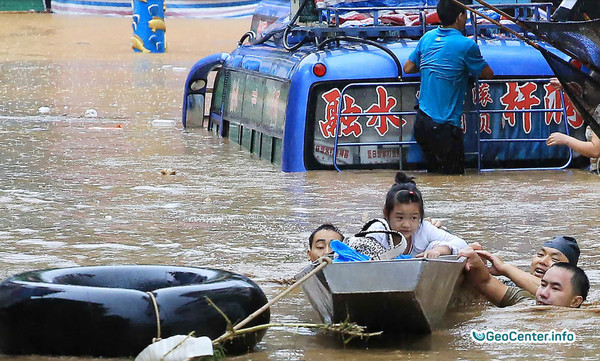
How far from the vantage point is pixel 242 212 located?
9461 mm

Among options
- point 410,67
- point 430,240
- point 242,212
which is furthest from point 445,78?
point 430,240

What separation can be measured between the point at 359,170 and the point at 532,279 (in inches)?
212

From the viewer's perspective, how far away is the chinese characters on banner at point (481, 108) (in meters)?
11.8

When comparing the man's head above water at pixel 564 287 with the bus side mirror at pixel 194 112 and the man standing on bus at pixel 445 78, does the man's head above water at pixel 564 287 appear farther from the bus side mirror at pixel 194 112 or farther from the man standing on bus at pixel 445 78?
the bus side mirror at pixel 194 112

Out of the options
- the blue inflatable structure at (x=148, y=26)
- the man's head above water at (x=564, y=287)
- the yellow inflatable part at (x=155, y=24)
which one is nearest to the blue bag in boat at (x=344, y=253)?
the man's head above water at (x=564, y=287)

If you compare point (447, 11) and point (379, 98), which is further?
point (379, 98)

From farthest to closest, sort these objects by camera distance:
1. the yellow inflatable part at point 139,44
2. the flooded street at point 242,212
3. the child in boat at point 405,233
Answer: the yellow inflatable part at point 139,44
the child in boat at point 405,233
the flooded street at point 242,212

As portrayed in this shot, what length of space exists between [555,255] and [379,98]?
17.2 feet

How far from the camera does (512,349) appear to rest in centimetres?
546

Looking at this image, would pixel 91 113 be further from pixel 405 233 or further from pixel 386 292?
pixel 386 292

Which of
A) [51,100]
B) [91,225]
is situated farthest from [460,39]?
[51,100]

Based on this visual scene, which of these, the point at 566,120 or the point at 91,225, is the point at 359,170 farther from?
the point at 91,225

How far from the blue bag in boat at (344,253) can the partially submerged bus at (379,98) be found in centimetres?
613

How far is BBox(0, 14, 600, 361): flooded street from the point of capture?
5.85 metres
